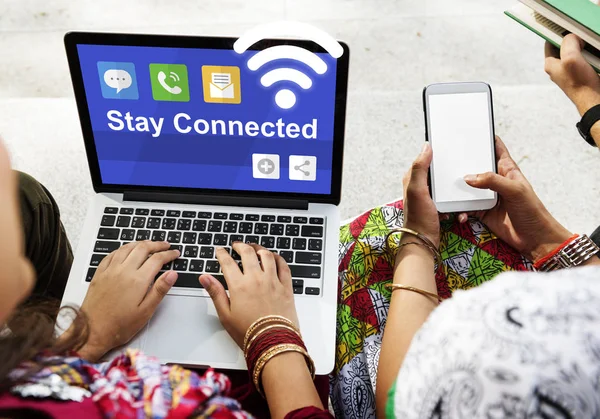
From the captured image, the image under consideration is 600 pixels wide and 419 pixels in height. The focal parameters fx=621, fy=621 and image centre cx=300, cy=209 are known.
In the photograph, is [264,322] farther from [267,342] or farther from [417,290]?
[417,290]

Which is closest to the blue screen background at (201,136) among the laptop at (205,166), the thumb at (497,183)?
the laptop at (205,166)

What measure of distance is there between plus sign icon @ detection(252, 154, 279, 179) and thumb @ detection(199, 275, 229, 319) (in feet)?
0.65

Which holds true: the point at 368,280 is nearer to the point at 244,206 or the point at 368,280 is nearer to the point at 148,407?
the point at 244,206

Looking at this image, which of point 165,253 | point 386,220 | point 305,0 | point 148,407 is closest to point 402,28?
point 305,0

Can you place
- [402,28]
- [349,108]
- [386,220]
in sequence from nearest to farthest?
1. [386,220]
2. [349,108]
3. [402,28]

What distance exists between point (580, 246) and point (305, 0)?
134 centimetres

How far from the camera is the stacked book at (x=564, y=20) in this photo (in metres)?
0.97

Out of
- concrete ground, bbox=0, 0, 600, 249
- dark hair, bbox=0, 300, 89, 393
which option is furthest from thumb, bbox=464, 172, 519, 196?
concrete ground, bbox=0, 0, 600, 249

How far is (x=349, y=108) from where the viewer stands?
69.7 inches

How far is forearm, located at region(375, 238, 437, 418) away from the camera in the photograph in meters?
0.78

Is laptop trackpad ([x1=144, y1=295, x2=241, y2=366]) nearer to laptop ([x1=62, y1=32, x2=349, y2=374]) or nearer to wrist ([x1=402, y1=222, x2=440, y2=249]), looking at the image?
laptop ([x1=62, y1=32, x2=349, y2=374])

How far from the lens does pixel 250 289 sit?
915 millimetres

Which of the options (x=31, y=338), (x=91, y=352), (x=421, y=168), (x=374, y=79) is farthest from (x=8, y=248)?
(x=374, y=79)

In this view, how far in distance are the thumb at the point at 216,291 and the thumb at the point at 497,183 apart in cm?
41
